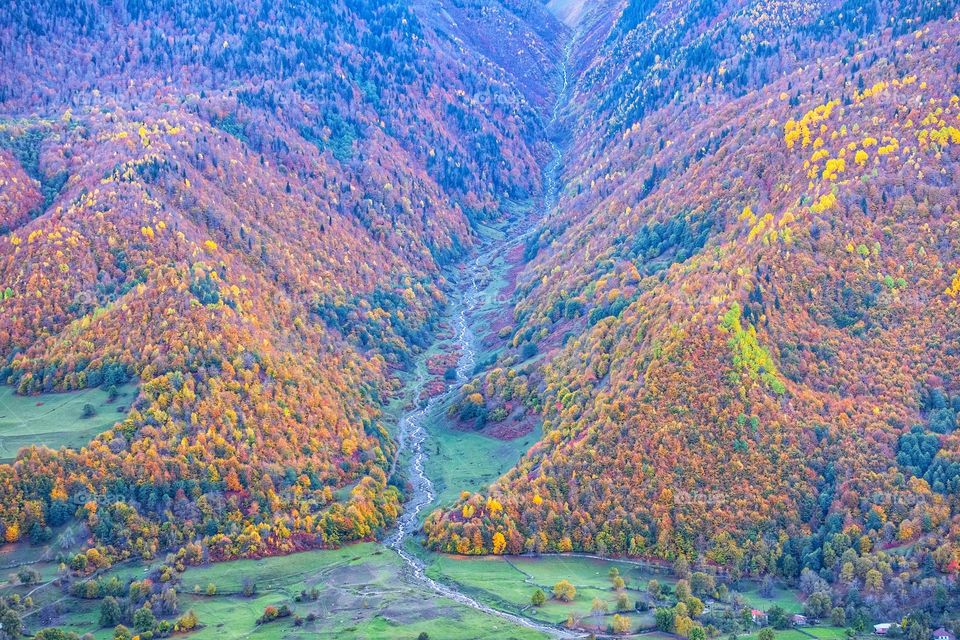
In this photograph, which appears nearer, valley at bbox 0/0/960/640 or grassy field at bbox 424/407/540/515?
valley at bbox 0/0/960/640

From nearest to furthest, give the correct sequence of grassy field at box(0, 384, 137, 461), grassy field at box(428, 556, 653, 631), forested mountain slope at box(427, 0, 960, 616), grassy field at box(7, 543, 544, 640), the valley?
grassy field at box(7, 543, 544, 640), grassy field at box(428, 556, 653, 631), the valley, forested mountain slope at box(427, 0, 960, 616), grassy field at box(0, 384, 137, 461)

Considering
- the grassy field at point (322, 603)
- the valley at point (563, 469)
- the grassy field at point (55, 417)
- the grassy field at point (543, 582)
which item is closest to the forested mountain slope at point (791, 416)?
the valley at point (563, 469)

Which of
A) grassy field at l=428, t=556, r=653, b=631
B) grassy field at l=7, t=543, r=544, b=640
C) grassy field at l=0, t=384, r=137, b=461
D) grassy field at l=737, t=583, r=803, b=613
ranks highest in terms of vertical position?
grassy field at l=0, t=384, r=137, b=461

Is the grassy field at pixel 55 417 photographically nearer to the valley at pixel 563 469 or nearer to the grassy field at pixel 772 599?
the valley at pixel 563 469

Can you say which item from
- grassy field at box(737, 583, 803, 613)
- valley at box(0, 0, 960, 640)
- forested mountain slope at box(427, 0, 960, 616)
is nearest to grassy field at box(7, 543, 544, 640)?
valley at box(0, 0, 960, 640)

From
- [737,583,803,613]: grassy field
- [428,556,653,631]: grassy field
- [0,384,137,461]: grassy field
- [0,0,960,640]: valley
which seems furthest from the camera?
[0,384,137,461]: grassy field

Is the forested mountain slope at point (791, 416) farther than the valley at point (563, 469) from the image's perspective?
Yes

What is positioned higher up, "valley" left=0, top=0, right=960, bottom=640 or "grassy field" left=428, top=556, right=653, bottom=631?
"valley" left=0, top=0, right=960, bottom=640

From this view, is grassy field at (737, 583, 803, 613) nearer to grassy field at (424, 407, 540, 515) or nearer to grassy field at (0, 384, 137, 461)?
grassy field at (424, 407, 540, 515)

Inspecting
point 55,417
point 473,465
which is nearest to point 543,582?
point 473,465

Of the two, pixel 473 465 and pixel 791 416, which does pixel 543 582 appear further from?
pixel 791 416
